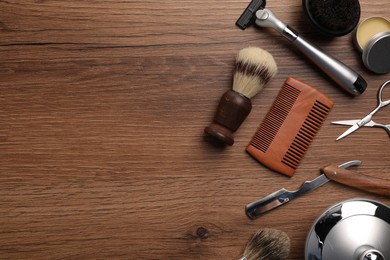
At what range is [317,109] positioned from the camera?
0.91 meters

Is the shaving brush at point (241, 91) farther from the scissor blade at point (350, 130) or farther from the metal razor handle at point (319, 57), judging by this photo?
the scissor blade at point (350, 130)

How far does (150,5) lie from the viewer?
90 cm

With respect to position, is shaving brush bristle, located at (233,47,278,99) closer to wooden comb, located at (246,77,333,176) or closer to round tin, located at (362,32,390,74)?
wooden comb, located at (246,77,333,176)

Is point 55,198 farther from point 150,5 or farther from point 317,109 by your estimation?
point 317,109

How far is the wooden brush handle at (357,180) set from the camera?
2.99 feet

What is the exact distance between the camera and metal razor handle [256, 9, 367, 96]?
34.9 inches

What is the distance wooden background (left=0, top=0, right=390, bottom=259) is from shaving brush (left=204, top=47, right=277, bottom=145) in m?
0.04

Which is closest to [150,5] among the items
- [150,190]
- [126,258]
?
[150,190]

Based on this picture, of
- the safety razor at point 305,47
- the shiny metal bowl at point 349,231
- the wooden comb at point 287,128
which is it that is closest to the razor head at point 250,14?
the safety razor at point 305,47

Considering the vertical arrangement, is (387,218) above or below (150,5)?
below

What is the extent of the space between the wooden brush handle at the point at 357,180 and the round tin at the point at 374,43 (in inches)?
8.1

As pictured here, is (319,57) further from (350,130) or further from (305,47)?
(350,130)

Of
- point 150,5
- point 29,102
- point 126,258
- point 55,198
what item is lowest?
point 126,258

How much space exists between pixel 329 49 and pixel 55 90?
527 millimetres
